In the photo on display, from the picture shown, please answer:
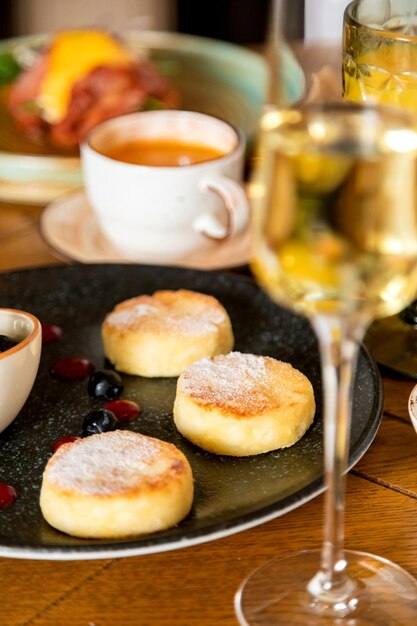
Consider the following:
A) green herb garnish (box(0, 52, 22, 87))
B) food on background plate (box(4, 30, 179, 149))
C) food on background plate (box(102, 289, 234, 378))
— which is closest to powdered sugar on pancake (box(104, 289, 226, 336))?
food on background plate (box(102, 289, 234, 378))

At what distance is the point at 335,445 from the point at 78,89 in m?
1.10

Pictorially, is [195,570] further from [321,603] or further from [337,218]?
[337,218]

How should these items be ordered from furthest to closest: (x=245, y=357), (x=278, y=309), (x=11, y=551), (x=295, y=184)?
(x=278, y=309)
(x=245, y=357)
(x=11, y=551)
(x=295, y=184)

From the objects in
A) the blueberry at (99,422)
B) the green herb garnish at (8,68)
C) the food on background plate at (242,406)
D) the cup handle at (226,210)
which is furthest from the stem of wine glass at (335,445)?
the green herb garnish at (8,68)

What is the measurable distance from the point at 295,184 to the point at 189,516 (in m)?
0.32

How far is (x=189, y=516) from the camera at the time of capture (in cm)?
80

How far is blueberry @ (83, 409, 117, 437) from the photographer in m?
0.93

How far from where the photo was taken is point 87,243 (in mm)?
1445

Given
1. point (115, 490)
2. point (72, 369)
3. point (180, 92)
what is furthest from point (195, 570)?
point (180, 92)

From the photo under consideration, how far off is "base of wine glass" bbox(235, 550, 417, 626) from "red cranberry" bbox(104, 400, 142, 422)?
227 mm

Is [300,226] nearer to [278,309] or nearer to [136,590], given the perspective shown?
[136,590]

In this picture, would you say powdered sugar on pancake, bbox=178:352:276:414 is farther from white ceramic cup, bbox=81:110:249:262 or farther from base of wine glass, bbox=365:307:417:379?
white ceramic cup, bbox=81:110:249:262

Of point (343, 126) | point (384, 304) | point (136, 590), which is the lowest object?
point (136, 590)

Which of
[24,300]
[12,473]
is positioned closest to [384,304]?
[12,473]
